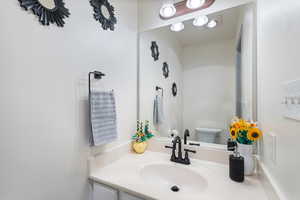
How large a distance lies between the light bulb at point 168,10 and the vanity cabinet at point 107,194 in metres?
1.45

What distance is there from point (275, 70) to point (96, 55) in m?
1.06

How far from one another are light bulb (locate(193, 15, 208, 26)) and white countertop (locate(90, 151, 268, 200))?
1.17m

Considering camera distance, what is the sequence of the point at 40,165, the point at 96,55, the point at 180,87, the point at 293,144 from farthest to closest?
the point at 180,87 < the point at 96,55 < the point at 40,165 < the point at 293,144

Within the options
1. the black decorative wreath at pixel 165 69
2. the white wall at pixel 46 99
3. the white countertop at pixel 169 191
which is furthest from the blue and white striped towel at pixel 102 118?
the black decorative wreath at pixel 165 69

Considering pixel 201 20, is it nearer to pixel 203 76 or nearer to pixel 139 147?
pixel 203 76

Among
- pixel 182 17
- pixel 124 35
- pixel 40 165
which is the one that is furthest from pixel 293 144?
pixel 124 35

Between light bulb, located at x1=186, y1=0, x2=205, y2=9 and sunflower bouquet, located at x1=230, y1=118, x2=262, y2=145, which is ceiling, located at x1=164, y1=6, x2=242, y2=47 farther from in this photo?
sunflower bouquet, located at x1=230, y1=118, x2=262, y2=145

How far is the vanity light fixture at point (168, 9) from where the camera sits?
130 centimetres

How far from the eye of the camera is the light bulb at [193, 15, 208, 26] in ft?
4.03

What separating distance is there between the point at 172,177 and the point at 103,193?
505 mm

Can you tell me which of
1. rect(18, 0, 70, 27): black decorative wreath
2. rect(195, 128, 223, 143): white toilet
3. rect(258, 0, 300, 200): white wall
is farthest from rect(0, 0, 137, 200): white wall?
rect(258, 0, 300, 200): white wall

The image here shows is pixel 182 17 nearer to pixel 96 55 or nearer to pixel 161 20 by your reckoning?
pixel 161 20

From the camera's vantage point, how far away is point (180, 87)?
140 centimetres

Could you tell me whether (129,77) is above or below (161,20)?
below
